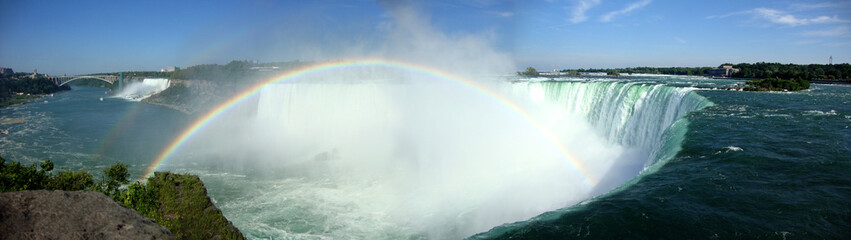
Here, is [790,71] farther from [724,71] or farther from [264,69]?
[264,69]

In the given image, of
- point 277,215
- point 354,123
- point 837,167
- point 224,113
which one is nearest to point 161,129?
point 224,113

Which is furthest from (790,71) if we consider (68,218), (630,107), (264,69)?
(264,69)

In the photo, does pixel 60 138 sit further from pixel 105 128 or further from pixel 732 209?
pixel 732 209

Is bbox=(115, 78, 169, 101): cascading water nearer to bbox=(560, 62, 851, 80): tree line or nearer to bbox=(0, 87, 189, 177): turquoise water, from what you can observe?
bbox=(0, 87, 189, 177): turquoise water

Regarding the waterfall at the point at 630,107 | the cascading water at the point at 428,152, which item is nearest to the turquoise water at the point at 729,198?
the cascading water at the point at 428,152

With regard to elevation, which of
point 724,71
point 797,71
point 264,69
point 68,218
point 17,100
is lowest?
point 17,100
